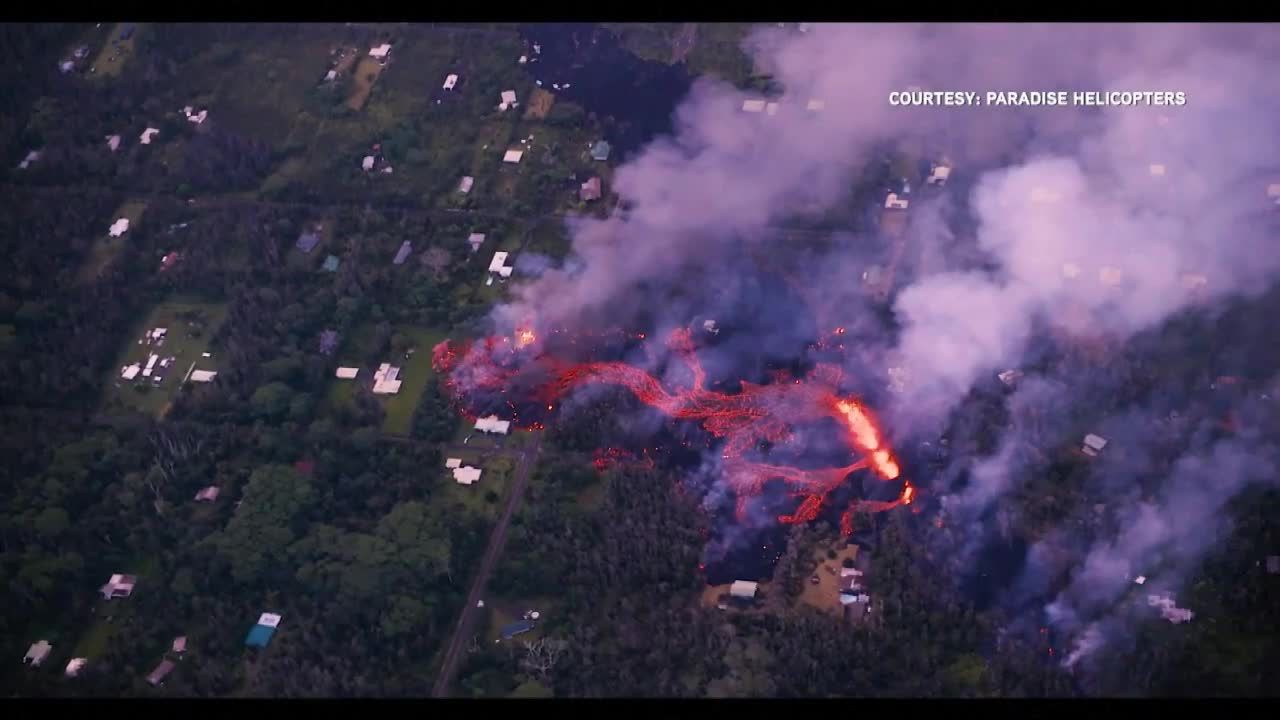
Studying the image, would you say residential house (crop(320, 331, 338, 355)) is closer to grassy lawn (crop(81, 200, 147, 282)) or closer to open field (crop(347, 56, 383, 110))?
grassy lawn (crop(81, 200, 147, 282))

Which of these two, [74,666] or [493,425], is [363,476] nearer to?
[493,425]

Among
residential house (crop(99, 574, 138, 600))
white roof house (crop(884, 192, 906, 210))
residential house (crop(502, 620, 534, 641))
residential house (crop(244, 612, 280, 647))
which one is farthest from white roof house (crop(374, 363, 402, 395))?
white roof house (crop(884, 192, 906, 210))

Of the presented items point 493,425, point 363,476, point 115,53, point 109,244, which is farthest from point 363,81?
point 363,476

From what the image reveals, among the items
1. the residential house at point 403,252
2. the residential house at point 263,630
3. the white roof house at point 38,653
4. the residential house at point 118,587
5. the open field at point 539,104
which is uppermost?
the open field at point 539,104

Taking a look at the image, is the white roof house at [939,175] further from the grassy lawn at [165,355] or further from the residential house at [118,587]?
the residential house at [118,587]

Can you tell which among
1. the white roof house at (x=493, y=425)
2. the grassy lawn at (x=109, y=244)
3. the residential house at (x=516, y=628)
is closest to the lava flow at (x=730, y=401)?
the white roof house at (x=493, y=425)

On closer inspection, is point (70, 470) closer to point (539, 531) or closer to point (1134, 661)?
point (539, 531)

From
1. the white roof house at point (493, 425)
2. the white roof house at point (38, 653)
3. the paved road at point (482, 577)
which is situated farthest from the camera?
the white roof house at point (493, 425)

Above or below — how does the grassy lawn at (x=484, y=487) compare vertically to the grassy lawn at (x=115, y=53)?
below
